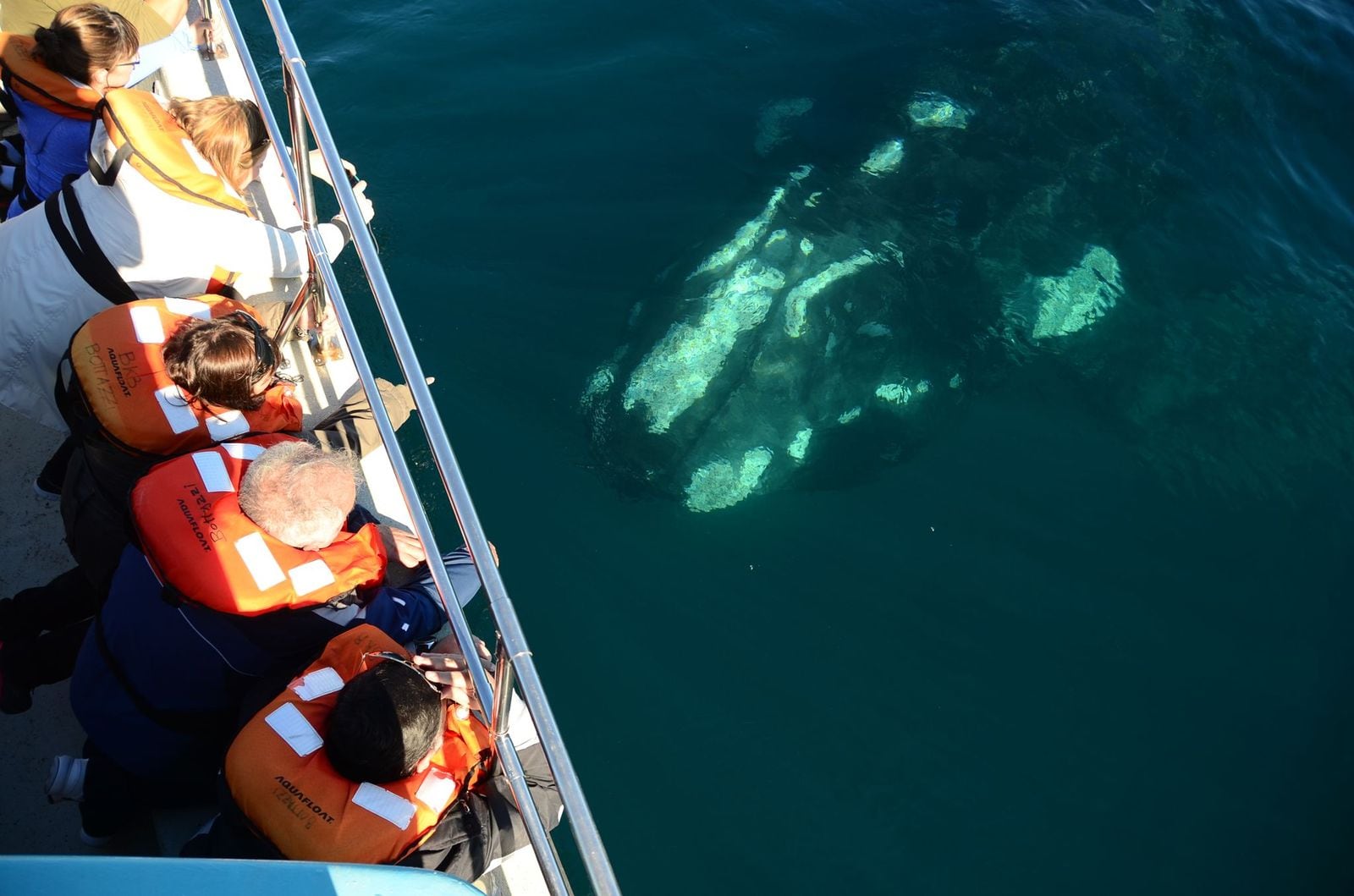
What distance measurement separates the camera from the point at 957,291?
342 inches

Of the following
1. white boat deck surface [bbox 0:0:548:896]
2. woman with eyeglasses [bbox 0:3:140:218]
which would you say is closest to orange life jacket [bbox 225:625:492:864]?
white boat deck surface [bbox 0:0:548:896]

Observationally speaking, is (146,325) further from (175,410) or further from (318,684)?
(318,684)

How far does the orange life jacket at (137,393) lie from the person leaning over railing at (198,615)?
1.27 ft

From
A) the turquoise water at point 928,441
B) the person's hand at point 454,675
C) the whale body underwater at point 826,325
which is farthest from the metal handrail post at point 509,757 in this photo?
the whale body underwater at point 826,325

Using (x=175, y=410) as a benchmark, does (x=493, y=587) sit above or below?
above

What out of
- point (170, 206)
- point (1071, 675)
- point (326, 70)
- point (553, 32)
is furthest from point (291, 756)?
point (553, 32)

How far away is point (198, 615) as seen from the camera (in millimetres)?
3512

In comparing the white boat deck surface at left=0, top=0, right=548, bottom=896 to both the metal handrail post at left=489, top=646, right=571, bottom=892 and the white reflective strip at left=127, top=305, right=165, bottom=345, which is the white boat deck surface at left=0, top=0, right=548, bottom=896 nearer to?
the metal handrail post at left=489, top=646, right=571, bottom=892

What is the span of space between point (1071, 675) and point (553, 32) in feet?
27.2

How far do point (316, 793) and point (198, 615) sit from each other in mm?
834

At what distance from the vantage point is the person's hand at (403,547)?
4352 millimetres

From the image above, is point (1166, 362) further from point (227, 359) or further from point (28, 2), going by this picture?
point (28, 2)

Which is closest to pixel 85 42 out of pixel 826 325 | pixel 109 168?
pixel 109 168

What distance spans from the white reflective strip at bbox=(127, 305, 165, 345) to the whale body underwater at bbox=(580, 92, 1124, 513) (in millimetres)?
3751
